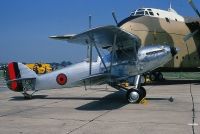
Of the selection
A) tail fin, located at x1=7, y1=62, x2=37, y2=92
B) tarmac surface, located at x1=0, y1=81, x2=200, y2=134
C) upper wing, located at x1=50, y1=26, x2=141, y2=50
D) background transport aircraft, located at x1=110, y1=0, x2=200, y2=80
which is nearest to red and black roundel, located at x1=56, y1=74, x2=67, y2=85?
tail fin, located at x1=7, y1=62, x2=37, y2=92

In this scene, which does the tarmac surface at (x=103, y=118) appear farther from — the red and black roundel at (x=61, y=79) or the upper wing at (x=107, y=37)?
the upper wing at (x=107, y=37)

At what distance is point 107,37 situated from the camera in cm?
1469

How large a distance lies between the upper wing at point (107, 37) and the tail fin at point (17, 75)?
124 inches

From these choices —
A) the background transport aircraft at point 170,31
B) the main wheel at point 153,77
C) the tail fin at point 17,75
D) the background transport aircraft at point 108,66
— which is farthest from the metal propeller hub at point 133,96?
the main wheel at point 153,77

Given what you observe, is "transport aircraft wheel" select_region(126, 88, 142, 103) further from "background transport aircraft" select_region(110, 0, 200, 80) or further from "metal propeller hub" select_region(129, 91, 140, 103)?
"background transport aircraft" select_region(110, 0, 200, 80)

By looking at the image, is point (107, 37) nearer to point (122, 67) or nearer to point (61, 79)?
point (122, 67)

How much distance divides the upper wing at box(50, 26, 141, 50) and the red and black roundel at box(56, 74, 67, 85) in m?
1.71

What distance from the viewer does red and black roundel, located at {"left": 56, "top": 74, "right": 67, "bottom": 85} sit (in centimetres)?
1617

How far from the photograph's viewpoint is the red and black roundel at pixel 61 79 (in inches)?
637

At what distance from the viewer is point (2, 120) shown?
10.6 metres

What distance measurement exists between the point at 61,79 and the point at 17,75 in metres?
2.25

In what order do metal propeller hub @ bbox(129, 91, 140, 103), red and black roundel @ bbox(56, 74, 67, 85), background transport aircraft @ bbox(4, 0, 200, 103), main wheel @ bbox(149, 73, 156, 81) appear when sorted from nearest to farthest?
background transport aircraft @ bbox(4, 0, 200, 103) < metal propeller hub @ bbox(129, 91, 140, 103) < red and black roundel @ bbox(56, 74, 67, 85) < main wheel @ bbox(149, 73, 156, 81)

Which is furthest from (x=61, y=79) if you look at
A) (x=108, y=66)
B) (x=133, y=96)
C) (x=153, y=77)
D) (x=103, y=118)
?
(x=153, y=77)

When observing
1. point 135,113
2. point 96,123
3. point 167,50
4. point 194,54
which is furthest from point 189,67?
point 96,123
